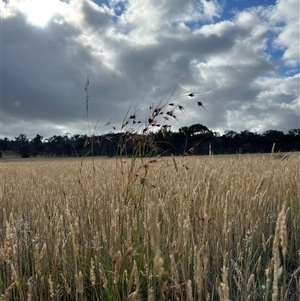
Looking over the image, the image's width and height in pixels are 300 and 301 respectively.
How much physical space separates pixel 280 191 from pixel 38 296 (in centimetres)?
290

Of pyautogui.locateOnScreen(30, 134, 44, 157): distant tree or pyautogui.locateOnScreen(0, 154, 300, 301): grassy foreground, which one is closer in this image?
pyautogui.locateOnScreen(0, 154, 300, 301): grassy foreground

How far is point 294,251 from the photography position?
2.60 m

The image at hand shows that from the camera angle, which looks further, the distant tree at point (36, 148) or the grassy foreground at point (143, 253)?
the distant tree at point (36, 148)

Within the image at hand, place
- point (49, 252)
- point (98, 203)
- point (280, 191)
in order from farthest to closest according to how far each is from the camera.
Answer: point (280, 191), point (98, 203), point (49, 252)

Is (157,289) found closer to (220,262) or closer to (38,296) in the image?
(220,262)

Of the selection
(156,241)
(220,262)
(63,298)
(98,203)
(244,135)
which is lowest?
(63,298)

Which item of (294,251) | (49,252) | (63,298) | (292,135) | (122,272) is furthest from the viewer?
(292,135)

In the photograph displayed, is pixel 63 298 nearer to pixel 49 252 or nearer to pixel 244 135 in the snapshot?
pixel 49 252

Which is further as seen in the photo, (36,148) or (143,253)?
(36,148)

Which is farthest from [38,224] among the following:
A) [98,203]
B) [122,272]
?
[122,272]

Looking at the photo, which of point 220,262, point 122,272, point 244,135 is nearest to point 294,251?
point 220,262

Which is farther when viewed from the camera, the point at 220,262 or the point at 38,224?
the point at 38,224

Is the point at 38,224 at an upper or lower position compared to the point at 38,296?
upper

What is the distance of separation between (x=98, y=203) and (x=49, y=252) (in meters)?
0.73
